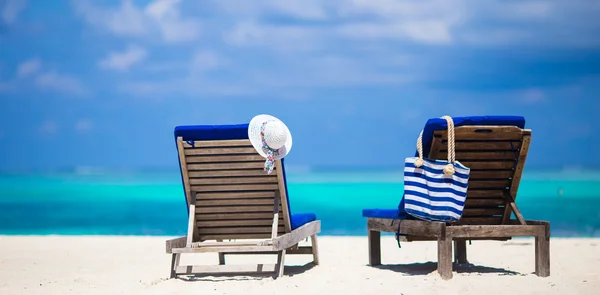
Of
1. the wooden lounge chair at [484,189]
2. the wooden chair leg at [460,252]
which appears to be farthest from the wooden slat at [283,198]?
the wooden chair leg at [460,252]

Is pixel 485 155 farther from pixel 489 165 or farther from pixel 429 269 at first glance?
pixel 429 269

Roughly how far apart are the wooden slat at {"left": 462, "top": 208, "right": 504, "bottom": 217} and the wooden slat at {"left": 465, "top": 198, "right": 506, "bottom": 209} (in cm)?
3

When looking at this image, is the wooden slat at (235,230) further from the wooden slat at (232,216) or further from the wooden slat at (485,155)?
the wooden slat at (485,155)

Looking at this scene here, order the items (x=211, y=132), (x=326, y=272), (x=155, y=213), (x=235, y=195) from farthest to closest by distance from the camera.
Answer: (x=155, y=213) < (x=326, y=272) < (x=235, y=195) < (x=211, y=132)

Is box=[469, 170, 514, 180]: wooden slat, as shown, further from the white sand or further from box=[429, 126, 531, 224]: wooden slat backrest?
the white sand

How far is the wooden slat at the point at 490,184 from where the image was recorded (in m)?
6.37

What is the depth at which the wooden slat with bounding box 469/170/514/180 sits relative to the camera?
249 inches

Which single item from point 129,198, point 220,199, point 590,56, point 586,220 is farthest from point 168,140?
point 220,199

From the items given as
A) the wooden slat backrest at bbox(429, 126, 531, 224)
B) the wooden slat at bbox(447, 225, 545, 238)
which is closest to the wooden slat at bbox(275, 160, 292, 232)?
the wooden slat backrest at bbox(429, 126, 531, 224)

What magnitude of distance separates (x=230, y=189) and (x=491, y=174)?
1.98 m

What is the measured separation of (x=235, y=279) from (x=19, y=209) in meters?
22.3

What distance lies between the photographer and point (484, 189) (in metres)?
6.43

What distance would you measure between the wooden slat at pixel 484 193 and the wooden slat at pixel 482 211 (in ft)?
0.38

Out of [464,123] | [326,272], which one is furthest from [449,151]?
[326,272]
